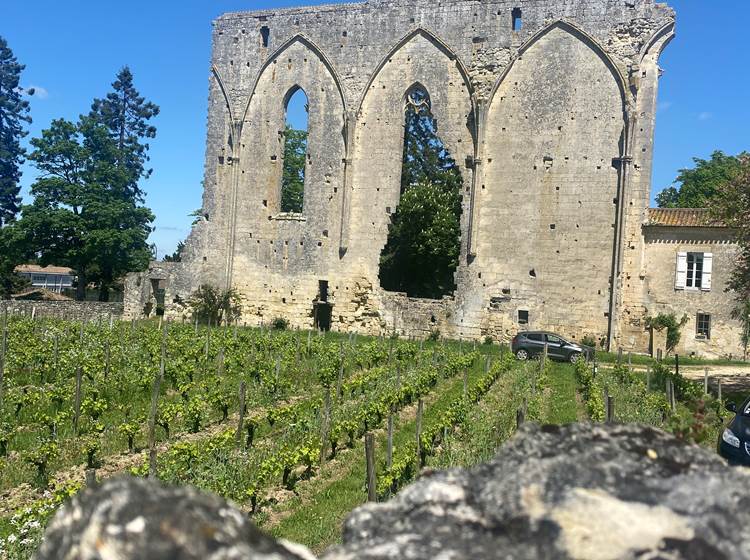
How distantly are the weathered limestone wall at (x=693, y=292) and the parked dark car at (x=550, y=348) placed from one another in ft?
10.8

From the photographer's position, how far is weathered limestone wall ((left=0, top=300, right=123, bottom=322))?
89.8ft

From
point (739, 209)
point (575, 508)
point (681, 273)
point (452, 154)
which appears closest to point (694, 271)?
point (681, 273)

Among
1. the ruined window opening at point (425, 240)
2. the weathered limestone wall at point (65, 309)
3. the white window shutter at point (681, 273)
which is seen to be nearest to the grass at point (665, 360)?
→ the white window shutter at point (681, 273)

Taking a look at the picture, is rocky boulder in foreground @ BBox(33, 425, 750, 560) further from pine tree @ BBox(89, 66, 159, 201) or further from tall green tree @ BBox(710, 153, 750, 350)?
pine tree @ BBox(89, 66, 159, 201)

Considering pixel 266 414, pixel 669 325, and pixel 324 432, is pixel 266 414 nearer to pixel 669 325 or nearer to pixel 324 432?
pixel 324 432

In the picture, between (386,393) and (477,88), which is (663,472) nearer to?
(386,393)

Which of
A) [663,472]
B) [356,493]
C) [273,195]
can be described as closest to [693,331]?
[273,195]

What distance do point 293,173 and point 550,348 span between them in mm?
25837

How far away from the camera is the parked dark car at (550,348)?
20.6 m

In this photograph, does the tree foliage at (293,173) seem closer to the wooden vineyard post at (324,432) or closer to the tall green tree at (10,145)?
the tall green tree at (10,145)

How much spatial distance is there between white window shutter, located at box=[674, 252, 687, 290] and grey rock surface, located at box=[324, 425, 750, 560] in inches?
892

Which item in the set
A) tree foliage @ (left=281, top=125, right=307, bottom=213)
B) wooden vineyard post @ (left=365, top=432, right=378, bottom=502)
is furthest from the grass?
tree foliage @ (left=281, top=125, right=307, bottom=213)

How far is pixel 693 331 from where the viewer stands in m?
22.7

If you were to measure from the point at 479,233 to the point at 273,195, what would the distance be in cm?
866
